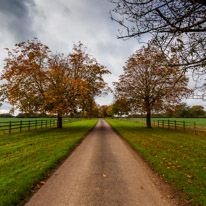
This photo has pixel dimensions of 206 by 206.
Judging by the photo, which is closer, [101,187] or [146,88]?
[101,187]

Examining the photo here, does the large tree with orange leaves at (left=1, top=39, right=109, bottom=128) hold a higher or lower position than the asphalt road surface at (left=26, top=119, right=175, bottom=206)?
higher

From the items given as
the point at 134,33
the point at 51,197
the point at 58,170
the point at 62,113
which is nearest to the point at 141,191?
the point at 51,197

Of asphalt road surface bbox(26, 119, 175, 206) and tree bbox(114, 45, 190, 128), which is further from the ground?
tree bbox(114, 45, 190, 128)

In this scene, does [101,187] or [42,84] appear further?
[42,84]

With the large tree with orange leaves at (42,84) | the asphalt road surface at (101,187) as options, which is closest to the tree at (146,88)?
the large tree with orange leaves at (42,84)

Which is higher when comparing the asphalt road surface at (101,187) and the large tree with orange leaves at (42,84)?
the large tree with orange leaves at (42,84)

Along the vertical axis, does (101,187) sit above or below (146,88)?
below

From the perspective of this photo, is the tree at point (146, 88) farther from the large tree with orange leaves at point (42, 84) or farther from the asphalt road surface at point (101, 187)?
the asphalt road surface at point (101, 187)

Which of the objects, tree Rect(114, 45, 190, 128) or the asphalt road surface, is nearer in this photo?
the asphalt road surface

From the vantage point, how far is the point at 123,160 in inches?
264

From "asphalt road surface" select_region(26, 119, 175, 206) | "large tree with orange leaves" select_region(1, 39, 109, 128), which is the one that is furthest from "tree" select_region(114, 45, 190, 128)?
"asphalt road surface" select_region(26, 119, 175, 206)

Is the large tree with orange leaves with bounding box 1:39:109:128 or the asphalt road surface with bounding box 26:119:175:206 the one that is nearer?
the asphalt road surface with bounding box 26:119:175:206

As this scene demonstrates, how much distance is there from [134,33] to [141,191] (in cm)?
483

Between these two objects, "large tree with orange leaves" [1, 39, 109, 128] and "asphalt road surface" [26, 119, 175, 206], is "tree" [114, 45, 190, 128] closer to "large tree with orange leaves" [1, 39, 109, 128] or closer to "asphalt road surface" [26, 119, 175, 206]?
"large tree with orange leaves" [1, 39, 109, 128]
